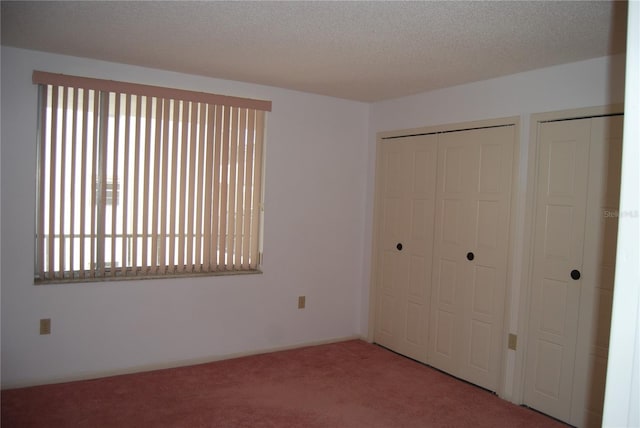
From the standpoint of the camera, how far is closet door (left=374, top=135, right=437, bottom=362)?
4.11 metres

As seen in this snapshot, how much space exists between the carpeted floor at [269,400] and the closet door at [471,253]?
0.80 ft

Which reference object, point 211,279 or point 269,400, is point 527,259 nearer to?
point 269,400

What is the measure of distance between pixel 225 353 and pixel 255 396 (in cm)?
83

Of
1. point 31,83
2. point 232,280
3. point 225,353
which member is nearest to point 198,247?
point 232,280

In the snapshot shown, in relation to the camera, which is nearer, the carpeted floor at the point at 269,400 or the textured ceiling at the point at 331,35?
the textured ceiling at the point at 331,35

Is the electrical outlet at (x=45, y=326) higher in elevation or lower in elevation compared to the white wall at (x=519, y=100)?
lower

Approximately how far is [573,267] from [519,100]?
121 cm

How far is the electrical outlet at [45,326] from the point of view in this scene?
3.33 meters

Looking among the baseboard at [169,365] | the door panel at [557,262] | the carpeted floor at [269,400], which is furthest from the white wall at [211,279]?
the door panel at [557,262]

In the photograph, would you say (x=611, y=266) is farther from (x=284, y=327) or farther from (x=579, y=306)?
(x=284, y=327)

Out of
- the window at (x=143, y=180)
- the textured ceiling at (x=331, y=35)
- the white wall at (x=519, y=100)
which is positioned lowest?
the window at (x=143, y=180)

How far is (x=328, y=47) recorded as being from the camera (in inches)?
115

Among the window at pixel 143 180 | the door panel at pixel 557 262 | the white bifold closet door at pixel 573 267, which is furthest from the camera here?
the window at pixel 143 180

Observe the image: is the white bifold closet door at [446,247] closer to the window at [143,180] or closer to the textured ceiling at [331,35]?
the textured ceiling at [331,35]
